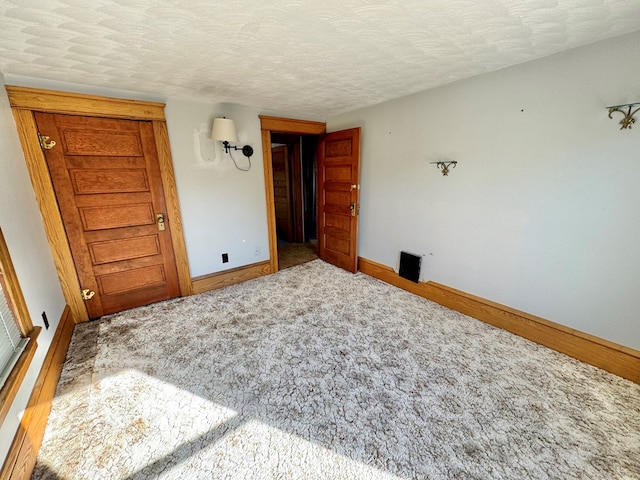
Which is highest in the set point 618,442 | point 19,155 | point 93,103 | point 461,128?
point 93,103

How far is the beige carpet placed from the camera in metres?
3.99

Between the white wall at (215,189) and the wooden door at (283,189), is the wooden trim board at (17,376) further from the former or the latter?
the wooden door at (283,189)

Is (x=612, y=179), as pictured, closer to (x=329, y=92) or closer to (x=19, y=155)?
(x=329, y=92)

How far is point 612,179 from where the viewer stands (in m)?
1.63

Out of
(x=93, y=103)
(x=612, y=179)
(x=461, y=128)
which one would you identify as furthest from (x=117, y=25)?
(x=612, y=179)

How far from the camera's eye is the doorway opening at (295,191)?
4.72 m

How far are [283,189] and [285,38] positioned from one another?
364cm

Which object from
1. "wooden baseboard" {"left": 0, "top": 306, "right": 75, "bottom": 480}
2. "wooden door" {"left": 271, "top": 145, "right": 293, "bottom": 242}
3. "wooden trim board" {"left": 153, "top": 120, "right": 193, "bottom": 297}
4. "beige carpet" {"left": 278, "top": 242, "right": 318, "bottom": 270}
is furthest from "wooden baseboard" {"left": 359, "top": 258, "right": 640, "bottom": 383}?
"wooden baseboard" {"left": 0, "top": 306, "right": 75, "bottom": 480}

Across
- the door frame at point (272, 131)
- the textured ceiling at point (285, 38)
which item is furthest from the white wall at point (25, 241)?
the door frame at point (272, 131)

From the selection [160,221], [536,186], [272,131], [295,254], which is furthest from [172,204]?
[536,186]

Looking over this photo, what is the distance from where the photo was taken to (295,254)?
4426mm

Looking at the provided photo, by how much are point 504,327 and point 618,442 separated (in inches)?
38.5

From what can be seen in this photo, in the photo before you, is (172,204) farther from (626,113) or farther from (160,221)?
(626,113)

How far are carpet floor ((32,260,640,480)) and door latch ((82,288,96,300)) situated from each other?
251 millimetres
